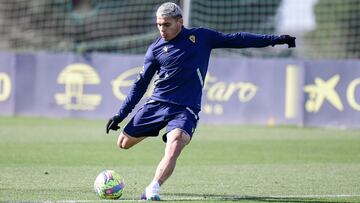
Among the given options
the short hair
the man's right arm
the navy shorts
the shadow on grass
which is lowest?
the shadow on grass

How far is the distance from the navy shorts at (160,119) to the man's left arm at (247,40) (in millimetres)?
896

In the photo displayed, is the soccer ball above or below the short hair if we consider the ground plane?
below

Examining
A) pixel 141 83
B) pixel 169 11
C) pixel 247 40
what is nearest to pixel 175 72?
pixel 141 83

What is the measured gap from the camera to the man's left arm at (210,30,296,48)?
1035 centimetres

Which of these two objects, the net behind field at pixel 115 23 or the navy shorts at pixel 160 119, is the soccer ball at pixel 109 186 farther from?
the net behind field at pixel 115 23

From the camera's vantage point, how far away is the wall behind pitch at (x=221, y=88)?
22.8m

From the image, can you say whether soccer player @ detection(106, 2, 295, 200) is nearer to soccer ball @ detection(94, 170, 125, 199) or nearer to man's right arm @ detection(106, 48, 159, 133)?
man's right arm @ detection(106, 48, 159, 133)

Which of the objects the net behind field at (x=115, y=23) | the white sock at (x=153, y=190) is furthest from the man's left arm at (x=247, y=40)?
the net behind field at (x=115, y=23)

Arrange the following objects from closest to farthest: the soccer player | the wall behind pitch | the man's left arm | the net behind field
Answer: the soccer player, the man's left arm, the wall behind pitch, the net behind field

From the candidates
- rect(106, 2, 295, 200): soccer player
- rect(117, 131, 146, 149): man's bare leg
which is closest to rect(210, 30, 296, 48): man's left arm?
rect(106, 2, 295, 200): soccer player

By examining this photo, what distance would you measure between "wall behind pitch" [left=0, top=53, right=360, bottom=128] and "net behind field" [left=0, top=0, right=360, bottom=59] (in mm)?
7121

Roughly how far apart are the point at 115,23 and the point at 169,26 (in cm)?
2719

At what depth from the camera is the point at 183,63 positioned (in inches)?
402

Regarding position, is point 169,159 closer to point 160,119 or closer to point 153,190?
point 153,190
